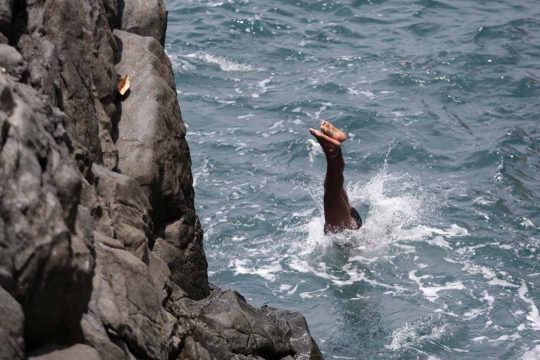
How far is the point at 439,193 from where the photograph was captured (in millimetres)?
12992

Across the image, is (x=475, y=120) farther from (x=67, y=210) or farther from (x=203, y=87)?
(x=67, y=210)

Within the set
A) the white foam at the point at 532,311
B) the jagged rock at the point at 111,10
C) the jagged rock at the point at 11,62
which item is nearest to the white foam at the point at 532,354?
the white foam at the point at 532,311

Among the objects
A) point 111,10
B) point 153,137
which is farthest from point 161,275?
point 111,10

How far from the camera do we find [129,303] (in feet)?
17.2

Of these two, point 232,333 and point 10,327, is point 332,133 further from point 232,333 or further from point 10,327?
point 10,327

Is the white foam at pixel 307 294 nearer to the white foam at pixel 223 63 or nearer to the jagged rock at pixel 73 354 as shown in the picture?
the jagged rock at pixel 73 354

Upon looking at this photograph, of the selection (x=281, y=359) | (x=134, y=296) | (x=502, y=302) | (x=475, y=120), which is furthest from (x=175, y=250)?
(x=475, y=120)

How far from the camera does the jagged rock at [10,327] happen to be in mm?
3715

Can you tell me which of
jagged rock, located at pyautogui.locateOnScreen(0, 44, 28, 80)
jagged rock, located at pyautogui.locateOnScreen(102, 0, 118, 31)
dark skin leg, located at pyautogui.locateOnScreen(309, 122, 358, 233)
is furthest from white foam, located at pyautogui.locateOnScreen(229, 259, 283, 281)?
jagged rock, located at pyautogui.locateOnScreen(0, 44, 28, 80)

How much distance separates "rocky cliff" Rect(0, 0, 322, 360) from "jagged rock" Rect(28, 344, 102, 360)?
1cm

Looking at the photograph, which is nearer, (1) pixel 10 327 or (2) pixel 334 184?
(1) pixel 10 327

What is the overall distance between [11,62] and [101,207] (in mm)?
1416

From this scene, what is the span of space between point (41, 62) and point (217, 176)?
8.02m

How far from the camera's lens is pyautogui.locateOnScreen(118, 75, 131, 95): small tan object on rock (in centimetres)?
796
